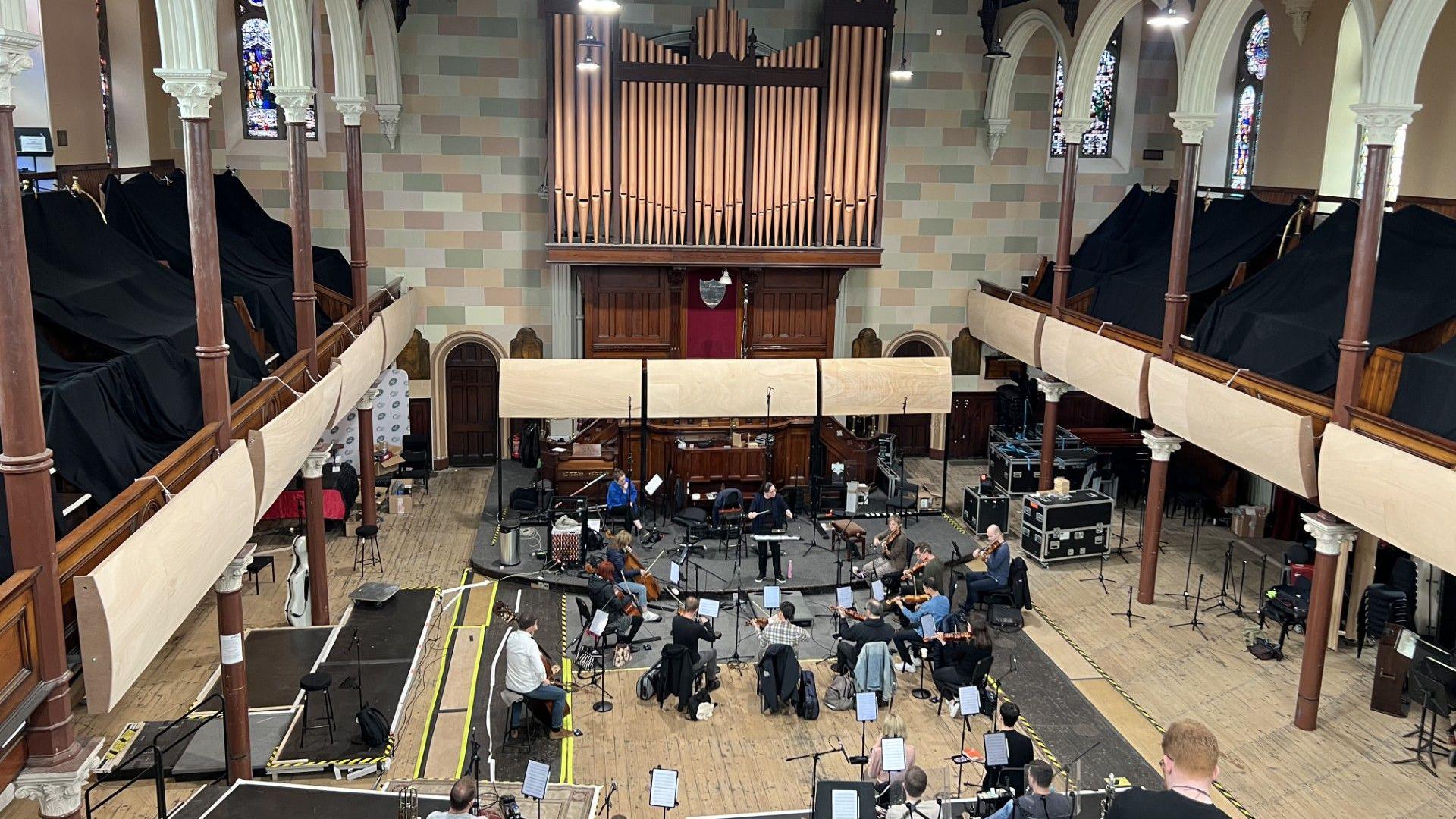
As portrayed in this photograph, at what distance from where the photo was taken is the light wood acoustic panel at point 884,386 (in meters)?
19.1

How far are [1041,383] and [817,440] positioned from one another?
12.6 feet

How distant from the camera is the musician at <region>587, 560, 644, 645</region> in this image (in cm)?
1407

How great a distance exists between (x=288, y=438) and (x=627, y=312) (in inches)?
373

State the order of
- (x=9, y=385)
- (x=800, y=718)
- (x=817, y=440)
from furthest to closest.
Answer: (x=817, y=440) → (x=800, y=718) → (x=9, y=385)

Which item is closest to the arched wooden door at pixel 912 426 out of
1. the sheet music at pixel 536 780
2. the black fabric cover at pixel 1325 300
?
the black fabric cover at pixel 1325 300

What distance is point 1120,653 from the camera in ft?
48.1

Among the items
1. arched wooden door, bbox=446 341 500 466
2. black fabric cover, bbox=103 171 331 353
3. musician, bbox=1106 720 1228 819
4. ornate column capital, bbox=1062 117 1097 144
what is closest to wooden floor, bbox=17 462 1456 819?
black fabric cover, bbox=103 171 331 353

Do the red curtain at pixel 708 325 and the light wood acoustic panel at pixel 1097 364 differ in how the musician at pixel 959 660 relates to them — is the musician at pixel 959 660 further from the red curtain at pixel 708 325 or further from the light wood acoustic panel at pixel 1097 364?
the red curtain at pixel 708 325

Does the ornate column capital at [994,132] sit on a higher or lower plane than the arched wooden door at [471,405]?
higher

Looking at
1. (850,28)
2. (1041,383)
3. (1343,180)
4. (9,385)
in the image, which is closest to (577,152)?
(850,28)

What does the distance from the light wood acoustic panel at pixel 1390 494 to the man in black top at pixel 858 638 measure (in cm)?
A: 479

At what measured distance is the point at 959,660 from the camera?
13.2 meters

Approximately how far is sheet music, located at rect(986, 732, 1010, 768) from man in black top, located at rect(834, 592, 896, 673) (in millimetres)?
2929

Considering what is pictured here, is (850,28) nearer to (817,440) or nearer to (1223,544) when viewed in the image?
(817,440)
